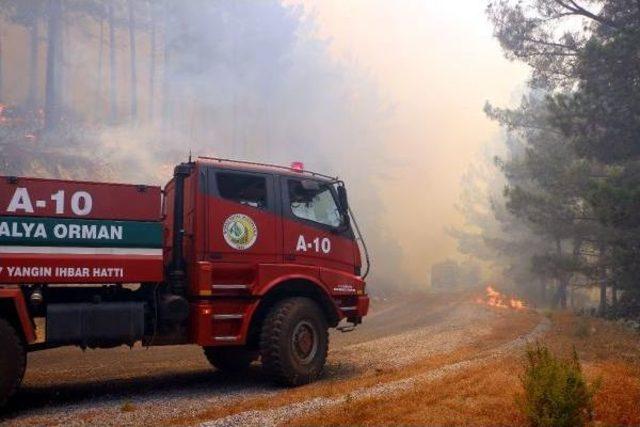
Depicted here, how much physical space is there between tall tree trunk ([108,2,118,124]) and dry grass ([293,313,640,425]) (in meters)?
29.7

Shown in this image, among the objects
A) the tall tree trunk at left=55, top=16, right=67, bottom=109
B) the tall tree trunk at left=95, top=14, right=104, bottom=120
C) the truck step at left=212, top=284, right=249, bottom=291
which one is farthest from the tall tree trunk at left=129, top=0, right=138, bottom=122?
the truck step at left=212, top=284, right=249, bottom=291

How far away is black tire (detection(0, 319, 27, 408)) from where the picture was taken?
5910mm

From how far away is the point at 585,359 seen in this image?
8859 millimetres


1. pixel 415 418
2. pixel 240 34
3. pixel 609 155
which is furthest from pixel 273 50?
pixel 415 418

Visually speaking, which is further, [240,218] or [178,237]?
[240,218]

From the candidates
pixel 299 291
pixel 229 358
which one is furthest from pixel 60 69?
pixel 299 291

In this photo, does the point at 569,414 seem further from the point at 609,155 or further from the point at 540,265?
the point at 540,265

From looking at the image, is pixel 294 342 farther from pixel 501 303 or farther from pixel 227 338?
pixel 501 303

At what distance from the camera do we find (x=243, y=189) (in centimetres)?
765

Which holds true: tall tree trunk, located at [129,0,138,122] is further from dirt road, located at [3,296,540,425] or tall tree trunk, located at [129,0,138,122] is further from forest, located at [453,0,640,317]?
dirt road, located at [3,296,540,425]

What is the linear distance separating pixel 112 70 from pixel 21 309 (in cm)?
3069

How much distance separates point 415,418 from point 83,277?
3995mm

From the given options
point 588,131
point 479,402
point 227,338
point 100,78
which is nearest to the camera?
point 479,402

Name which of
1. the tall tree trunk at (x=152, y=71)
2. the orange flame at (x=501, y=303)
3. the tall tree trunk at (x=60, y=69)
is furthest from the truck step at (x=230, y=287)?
the tall tree trunk at (x=152, y=71)
